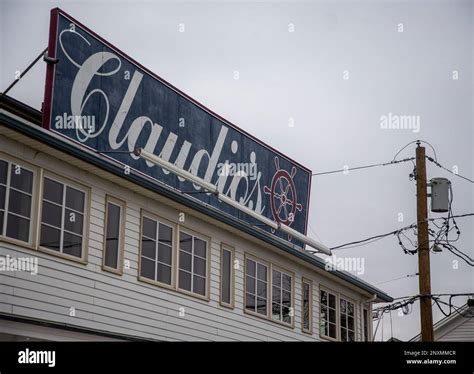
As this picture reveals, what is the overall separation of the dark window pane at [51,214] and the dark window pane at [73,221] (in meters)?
0.19

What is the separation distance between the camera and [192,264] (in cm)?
2050

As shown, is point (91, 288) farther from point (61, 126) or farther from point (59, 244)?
point (61, 126)

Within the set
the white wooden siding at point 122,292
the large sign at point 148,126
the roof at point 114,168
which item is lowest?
the white wooden siding at point 122,292

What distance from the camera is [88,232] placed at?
17.2 m

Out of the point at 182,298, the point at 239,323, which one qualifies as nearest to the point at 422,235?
the point at 239,323

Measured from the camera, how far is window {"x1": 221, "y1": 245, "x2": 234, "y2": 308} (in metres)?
21.7

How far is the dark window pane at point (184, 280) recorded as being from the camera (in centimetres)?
2005

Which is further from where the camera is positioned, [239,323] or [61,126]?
[239,323]

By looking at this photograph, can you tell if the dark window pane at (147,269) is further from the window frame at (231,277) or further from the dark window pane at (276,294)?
the dark window pane at (276,294)

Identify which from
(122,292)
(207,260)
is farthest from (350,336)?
(122,292)

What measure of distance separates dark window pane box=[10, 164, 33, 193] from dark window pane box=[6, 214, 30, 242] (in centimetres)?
58

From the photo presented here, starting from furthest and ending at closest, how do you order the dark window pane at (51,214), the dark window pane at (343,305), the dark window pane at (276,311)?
1. the dark window pane at (343,305)
2. the dark window pane at (276,311)
3. the dark window pane at (51,214)

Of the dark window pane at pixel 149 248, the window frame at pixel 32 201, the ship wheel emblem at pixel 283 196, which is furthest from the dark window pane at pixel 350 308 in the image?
the window frame at pixel 32 201

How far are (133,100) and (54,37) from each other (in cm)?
309
